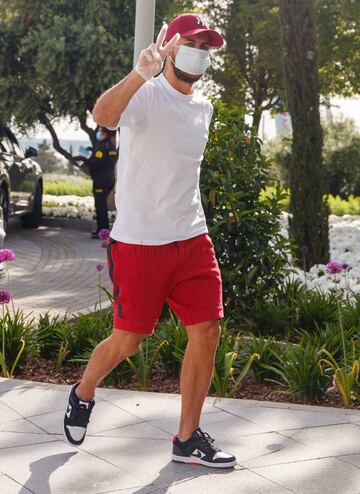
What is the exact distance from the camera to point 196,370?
474 centimetres

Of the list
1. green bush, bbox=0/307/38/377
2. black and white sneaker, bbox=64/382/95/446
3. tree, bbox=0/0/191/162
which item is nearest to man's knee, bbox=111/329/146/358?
black and white sneaker, bbox=64/382/95/446

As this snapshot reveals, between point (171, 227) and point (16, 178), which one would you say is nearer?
point (171, 227)

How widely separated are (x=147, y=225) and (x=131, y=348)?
60 cm

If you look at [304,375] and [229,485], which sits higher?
[304,375]

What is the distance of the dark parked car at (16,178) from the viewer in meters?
15.0

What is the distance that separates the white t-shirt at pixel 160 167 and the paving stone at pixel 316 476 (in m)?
1.11

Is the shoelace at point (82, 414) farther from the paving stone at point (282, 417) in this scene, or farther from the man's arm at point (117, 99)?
the man's arm at point (117, 99)

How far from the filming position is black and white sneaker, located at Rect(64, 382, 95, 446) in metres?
4.89

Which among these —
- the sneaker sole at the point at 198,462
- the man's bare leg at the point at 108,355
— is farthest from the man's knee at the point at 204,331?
the sneaker sole at the point at 198,462

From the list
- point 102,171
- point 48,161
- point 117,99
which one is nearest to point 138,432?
point 117,99

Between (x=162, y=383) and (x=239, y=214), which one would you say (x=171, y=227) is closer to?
(x=162, y=383)

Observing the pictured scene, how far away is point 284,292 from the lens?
28.0 feet

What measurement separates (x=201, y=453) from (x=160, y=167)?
1.29 meters

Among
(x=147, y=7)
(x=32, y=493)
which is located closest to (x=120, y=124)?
(x=32, y=493)
